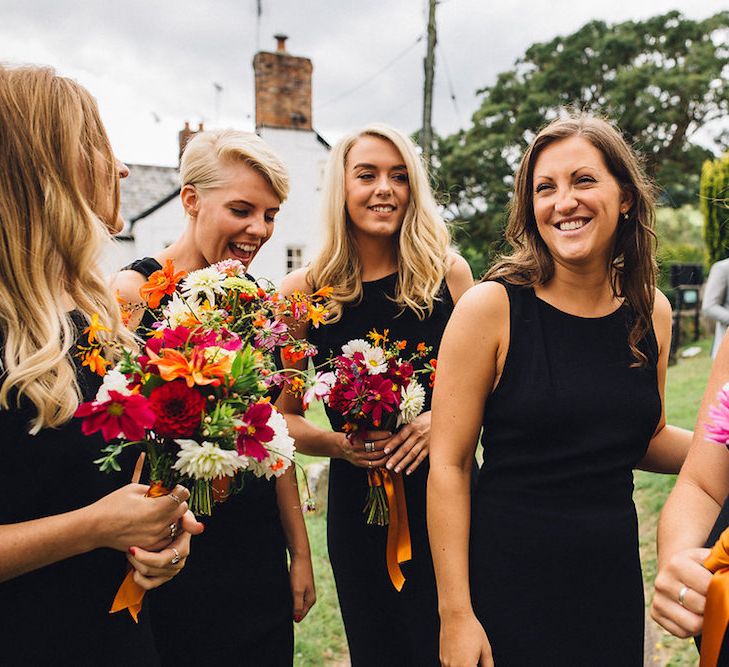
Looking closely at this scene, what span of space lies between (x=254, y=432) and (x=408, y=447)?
122cm

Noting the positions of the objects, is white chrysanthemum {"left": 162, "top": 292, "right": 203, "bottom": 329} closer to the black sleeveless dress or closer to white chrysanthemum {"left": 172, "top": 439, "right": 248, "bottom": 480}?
white chrysanthemum {"left": 172, "top": 439, "right": 248, "bottom": 480}

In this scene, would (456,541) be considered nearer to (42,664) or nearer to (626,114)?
(42,664)

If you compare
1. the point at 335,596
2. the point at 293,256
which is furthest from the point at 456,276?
the point at 293,256

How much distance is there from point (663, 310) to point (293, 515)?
1736 mm

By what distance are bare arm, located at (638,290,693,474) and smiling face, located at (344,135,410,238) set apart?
4.33 feet

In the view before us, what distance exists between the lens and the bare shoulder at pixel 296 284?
125 inches

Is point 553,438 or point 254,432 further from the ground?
point 254,432

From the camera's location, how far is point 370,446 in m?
2.73

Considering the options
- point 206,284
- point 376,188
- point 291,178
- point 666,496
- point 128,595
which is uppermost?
point 291,178

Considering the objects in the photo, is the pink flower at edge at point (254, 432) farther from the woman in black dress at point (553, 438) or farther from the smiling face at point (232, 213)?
the smiling face at point (232, 213)

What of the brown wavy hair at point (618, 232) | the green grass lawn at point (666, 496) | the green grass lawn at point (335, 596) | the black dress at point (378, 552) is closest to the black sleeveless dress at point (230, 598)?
the black dress at point (378, 552)

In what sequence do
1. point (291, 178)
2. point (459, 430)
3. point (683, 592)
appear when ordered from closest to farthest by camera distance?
point (683, 592) < point (459, 430) < point (291, 178)

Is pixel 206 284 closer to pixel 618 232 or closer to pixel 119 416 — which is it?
pixel 119 416

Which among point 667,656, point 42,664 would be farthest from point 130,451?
point 667,656
